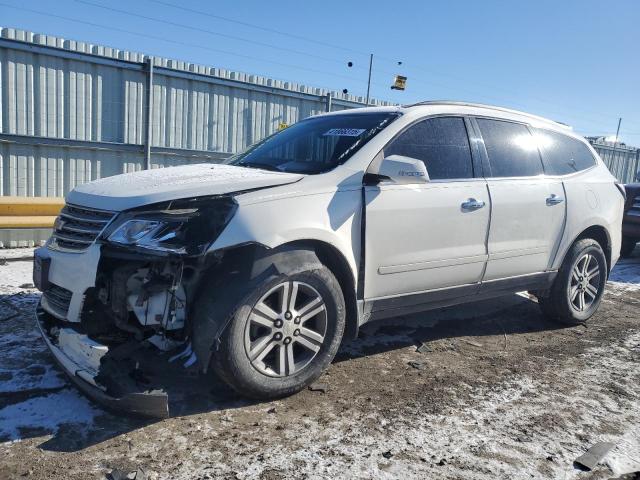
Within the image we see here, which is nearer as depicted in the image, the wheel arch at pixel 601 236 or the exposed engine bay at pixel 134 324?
the exposed engine bay at pixel 134 324

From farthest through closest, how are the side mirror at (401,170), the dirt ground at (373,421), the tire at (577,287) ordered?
1. the tire at (577,287)
2. the side mirror at (401,170)
3. the dirt ground at (373,421)

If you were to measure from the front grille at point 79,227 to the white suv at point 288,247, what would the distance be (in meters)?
0.01

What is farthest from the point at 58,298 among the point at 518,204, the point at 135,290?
the point at 518,204

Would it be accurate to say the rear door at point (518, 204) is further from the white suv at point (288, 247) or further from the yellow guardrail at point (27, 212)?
the yellow guardrail at point (27, 212)

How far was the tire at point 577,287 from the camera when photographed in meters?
4.90

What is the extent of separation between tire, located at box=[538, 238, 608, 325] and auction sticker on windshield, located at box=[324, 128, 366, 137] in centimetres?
245

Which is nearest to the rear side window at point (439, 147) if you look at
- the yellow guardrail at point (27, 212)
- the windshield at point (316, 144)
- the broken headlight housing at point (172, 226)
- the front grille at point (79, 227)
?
the windshield at point (316, 144)

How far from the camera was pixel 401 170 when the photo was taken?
339 centimetres

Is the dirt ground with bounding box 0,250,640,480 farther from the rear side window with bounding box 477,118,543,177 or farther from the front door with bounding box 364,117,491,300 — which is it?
the rear side window with bounding box 477,118,543,177

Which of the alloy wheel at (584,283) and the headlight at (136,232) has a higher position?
the headlight at (136,232)

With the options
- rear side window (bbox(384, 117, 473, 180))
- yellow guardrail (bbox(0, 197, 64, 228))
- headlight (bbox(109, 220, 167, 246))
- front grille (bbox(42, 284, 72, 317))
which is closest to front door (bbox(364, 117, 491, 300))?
rear side window (bbox(384, 117, 473, 180))

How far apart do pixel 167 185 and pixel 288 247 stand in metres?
0.79

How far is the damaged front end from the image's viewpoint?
278 centimetres

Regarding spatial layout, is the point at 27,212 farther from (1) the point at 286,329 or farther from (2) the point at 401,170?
(2) the point at 401,170
